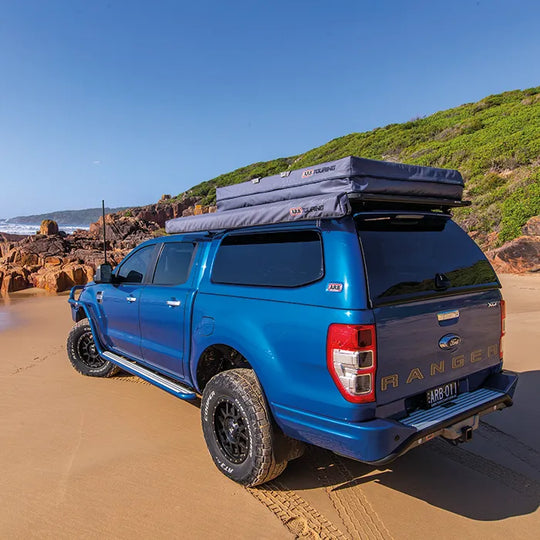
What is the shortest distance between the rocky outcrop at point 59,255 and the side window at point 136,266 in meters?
10.9

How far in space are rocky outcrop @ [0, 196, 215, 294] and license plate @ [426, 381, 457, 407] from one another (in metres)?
14.2

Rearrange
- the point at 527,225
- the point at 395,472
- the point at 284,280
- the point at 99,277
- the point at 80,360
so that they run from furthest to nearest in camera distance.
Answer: the point at 527,225 → the point at 80,360 → the point at 99,277 → the point at 395,472 → the point at 284,280

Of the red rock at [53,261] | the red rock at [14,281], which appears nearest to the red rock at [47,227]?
the red rock at [53,261]

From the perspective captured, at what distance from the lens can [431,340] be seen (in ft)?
9.37

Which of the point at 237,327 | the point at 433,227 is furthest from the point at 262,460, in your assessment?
the point at 433,227

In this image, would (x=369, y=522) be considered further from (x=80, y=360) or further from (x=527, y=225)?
(x=527, y=225)

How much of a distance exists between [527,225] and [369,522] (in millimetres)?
14945

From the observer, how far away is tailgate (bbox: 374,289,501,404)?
8.64 feet

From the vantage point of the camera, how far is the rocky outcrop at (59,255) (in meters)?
15.3

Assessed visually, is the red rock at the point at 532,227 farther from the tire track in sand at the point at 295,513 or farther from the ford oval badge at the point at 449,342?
the tire track in sand at the point at 295,513

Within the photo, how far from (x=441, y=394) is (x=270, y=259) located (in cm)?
151

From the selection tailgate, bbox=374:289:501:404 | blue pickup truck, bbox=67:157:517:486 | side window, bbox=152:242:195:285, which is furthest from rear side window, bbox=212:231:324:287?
tailgate, bbox=374:289:501:404

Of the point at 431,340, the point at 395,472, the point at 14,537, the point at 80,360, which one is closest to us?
the point at 14,537

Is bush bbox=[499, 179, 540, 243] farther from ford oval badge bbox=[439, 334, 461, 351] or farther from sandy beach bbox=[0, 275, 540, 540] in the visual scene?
ford oval badge bbox=[439, 334, 461, 351]
